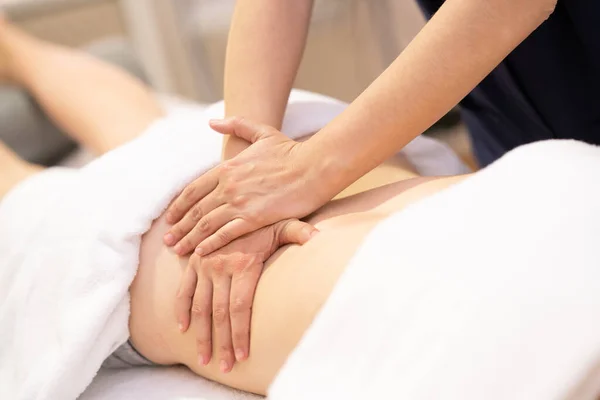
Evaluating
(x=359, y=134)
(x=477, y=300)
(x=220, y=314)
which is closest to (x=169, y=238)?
(x=220, y=314)

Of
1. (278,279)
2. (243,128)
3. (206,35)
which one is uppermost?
(206,35)

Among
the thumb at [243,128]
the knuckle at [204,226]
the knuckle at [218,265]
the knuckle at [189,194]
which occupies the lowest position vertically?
the knuckle at [218,265]

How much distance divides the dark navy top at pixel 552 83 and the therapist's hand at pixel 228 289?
51cm

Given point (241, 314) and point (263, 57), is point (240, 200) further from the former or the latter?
point (263, 57)

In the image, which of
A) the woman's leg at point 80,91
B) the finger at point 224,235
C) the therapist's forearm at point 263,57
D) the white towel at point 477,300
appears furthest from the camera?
the woman's leg at point 80,91

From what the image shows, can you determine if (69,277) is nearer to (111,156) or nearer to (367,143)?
(111,156)

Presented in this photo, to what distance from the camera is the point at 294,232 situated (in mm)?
750

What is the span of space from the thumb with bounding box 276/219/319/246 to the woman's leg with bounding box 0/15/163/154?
0.53 meters

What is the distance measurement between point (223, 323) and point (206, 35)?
1736 mm

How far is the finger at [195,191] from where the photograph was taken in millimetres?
820

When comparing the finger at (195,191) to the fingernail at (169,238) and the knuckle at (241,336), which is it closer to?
the fingernail at (169,238)

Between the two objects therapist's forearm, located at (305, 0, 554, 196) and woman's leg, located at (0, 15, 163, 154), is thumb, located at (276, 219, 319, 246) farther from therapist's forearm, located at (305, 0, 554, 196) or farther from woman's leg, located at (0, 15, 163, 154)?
woman's leg, located at (0, 15, 163, 154)

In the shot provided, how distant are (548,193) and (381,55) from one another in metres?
1.62

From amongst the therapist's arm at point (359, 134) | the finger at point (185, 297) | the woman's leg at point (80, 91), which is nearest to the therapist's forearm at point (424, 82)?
the therapist's arm at point (359, 134)
